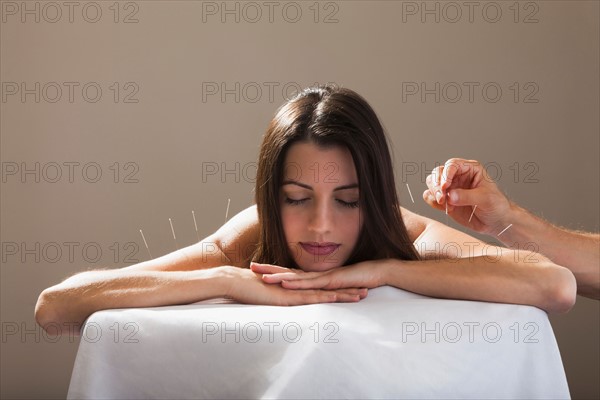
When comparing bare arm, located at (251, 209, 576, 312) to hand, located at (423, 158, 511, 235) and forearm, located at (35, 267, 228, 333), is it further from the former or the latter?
hand, located at (423, 158, 511, 235)

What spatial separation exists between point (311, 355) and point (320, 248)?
597 mm

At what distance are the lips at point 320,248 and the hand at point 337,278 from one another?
0.23 m

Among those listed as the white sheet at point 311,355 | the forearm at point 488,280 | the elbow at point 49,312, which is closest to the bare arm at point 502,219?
the forearm at point 488,280

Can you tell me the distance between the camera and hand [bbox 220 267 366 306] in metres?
1.60

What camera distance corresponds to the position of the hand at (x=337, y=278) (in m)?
1.64

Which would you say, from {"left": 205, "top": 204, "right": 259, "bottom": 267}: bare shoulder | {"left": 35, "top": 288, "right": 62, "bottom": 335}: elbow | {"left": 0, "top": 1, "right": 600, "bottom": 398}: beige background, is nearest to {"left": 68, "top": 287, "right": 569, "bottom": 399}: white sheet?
{"left": 35, "top": 288, "right": 62, "bottom": 335}: elbow

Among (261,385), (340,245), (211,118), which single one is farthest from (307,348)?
(211,118)

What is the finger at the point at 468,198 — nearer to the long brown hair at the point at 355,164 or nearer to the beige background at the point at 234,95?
the long brown hair at the point at 355,164

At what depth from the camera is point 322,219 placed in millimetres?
1821

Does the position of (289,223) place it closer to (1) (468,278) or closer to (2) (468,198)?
(1) (468,278)

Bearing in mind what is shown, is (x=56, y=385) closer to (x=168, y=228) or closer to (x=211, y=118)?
(x=168, y=228)

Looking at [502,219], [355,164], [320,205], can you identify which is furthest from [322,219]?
[502,219]

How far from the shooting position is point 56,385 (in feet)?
12.2

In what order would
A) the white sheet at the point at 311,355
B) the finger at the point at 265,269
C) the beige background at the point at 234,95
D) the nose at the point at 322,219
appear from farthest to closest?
1. the beige background at the point at 234,95
2. the nose at the point at 322,219
3. the finger at the point at 265,269
4. the white sheet at the point at 311,355
